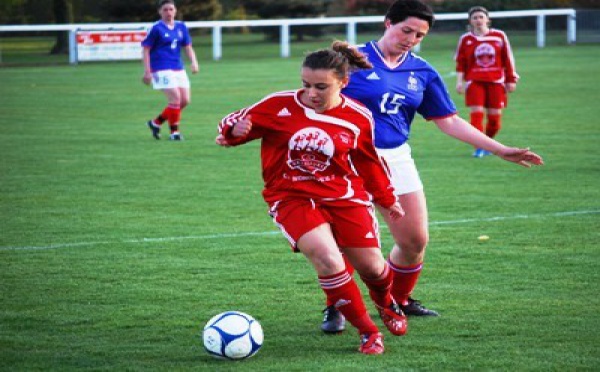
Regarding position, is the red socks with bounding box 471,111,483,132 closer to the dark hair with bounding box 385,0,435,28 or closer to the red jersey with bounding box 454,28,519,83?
the red jersey with bounding box 454,28,519,83

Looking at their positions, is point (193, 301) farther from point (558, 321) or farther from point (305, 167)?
point (558, 321)

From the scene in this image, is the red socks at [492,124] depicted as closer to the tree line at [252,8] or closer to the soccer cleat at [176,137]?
the soccer cleat at [176,137]

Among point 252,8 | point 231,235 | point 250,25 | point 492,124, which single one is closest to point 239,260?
point 231,235

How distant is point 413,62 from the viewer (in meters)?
6.65

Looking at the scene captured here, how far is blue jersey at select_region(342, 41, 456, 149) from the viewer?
21.3 feet

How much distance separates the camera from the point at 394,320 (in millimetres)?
6320

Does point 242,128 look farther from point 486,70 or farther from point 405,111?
point 486,70

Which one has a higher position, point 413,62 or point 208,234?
point 413,62

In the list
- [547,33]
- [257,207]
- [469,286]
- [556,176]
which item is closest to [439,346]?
[469,286]

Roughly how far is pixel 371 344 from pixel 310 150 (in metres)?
1.10

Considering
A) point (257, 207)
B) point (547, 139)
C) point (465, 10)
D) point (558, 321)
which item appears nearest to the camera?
point (558, 321)

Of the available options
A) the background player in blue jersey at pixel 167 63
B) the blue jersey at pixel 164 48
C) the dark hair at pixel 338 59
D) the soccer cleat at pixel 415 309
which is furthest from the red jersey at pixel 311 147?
the blue jersey at pixel 164 48

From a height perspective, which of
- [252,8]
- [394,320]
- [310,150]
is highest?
[310,150]

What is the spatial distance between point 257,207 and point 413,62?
486 centimetres
